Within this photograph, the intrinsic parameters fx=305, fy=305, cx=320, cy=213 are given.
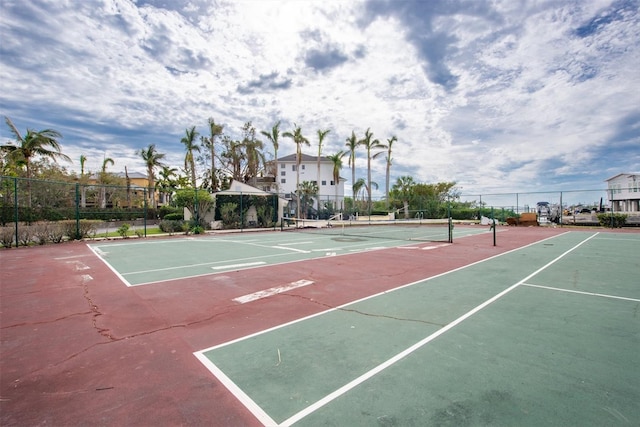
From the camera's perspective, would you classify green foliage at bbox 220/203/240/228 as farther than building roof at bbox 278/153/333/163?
No

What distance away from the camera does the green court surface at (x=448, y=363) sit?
107 inches

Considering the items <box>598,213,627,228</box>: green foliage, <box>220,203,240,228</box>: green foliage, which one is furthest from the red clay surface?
<box>598,213,627,228</box>: green foliage

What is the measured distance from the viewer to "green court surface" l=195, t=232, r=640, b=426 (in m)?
2.72

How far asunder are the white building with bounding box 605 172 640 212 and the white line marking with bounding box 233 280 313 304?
44.3 m

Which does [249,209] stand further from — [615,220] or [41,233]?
[615,220]

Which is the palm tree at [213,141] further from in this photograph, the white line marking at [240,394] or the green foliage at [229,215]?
the white line marking at [240,394]

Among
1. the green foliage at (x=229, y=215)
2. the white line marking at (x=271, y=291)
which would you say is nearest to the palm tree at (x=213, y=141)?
the green foliage at (x=229, y=215)

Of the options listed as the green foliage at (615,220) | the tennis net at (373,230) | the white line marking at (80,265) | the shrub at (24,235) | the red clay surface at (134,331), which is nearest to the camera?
the red clay surface at (134,331)

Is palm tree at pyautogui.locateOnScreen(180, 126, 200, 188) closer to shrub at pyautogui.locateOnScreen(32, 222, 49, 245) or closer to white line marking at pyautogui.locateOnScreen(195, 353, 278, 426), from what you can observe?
shrub at pyautogui.locateOnScreen(32, 222, 49, 245)

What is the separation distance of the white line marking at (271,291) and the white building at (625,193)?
145 ft

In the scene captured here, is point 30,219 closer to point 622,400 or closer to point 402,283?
point 402,283

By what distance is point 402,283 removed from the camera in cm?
745

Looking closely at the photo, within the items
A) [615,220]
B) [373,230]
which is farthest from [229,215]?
[615,220]

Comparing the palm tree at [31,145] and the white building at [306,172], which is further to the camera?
the white building at [306,172]
